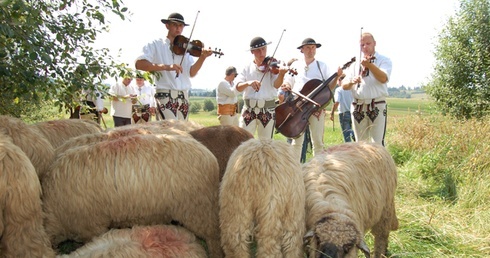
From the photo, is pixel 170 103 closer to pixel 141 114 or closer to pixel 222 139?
pixel 222 139

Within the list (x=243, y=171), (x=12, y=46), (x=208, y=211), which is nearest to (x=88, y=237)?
(x=208, y=211)

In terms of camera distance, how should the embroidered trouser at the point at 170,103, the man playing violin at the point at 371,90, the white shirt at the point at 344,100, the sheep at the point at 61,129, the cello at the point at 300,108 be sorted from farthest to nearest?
1. the white shirt at the point at 344,100
2. the cello at the point at 300,108
3. the man playing violin at the point at 371,90
4. the embroidered trouser at the point at 170,103
5. the sheep at the point at 61,129

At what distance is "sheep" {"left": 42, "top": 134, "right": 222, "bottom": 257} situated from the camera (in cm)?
352

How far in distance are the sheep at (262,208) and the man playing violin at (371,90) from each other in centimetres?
370

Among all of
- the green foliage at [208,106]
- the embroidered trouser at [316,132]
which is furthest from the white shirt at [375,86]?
the green foliage at [208,106]

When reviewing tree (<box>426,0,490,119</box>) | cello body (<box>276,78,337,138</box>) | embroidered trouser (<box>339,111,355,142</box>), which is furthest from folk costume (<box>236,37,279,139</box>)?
tree (<box>426,0,490,119</box>)

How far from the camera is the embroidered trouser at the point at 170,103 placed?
6016 millimetres

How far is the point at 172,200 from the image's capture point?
3.62 meters

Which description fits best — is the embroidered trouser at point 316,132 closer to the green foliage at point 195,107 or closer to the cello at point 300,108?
the cello at point 300,108

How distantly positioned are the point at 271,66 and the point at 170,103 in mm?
1788

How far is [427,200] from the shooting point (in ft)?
21.6

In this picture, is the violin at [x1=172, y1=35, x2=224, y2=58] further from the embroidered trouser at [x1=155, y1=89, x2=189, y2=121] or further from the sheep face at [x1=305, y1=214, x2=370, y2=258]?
the sheep face at [x1=305, y1=214, x2=370, y2=258]

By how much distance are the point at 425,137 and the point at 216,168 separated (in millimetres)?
7115

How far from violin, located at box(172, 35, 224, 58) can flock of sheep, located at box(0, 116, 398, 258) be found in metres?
2.14
